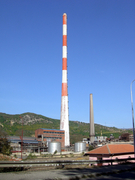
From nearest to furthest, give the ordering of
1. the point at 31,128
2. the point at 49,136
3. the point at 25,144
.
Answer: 1. the point at 25,144
2. the point at 49,136
3. the point at 31,128

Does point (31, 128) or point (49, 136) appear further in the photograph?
point (31, 128)

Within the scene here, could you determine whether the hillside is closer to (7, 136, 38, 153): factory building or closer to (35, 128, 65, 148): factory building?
(35, 128, 65, 148): factory building

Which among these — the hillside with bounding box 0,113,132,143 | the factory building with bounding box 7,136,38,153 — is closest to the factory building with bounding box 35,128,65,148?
the factory building with bounding box 7,136,38,153

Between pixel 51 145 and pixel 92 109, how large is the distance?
59.9 feet

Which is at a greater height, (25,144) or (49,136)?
(49,136)

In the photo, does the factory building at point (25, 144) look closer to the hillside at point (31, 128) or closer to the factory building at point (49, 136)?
the factory building at point (49, 136)

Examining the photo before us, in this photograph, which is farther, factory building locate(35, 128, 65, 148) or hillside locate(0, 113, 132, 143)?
hillside locate(0, 113, 132, 143)

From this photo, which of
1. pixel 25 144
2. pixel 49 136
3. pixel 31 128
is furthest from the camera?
pixel 31 128

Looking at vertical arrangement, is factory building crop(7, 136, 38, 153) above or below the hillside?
below

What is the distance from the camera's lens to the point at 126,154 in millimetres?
24750

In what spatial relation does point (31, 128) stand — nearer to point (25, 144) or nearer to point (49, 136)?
point (49, 136)

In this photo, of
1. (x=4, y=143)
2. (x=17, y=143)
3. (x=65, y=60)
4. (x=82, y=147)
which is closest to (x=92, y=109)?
(x=82, y=147)

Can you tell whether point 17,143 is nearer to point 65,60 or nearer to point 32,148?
point 32,148

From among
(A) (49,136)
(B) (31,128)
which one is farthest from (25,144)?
(B) (31,128)
